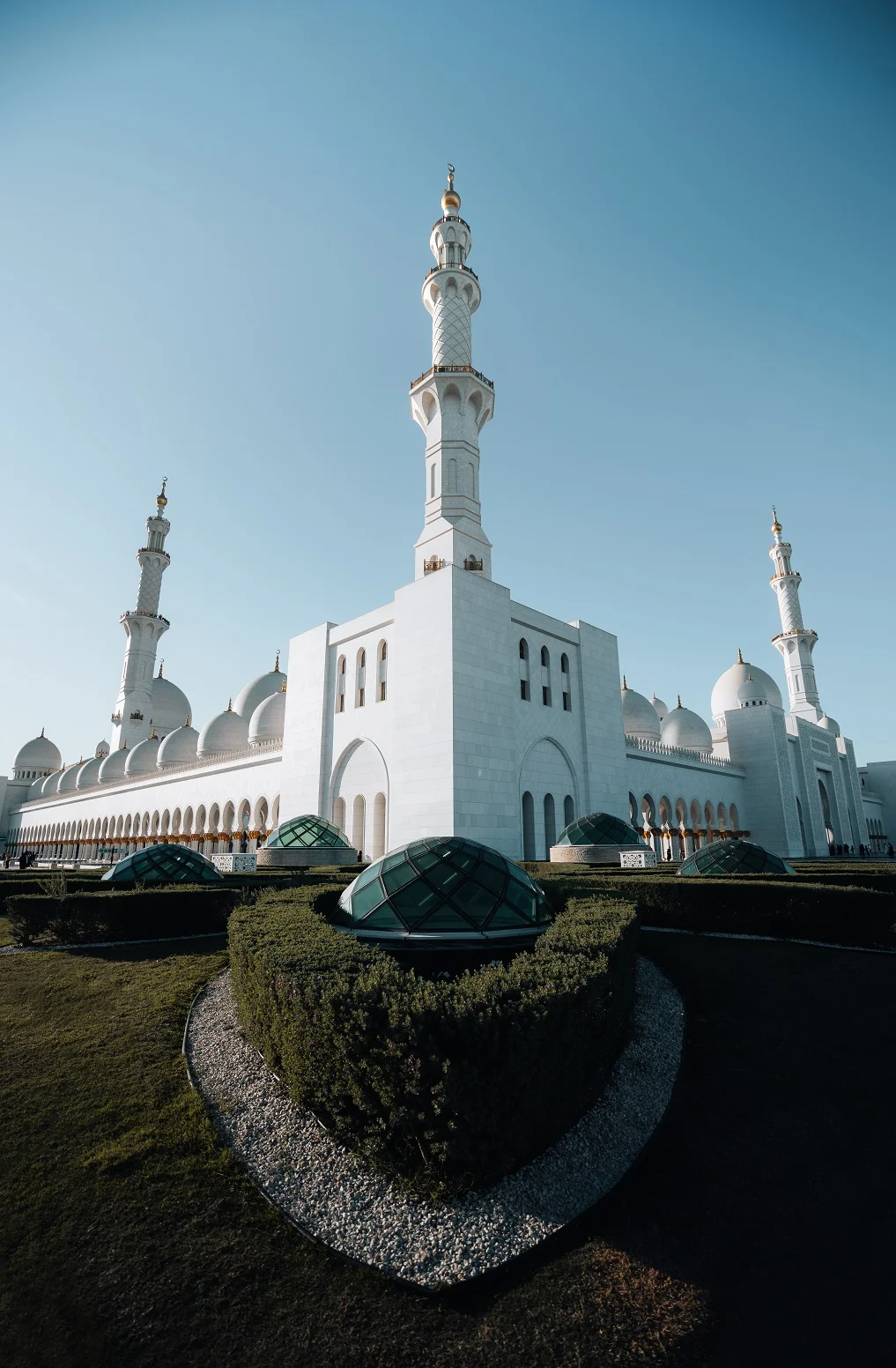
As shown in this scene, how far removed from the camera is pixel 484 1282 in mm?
3801

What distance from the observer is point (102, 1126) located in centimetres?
518

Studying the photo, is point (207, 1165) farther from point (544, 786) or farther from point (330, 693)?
point (330, 693)

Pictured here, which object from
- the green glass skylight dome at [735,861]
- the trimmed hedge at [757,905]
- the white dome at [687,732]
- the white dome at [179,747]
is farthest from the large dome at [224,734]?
the trimmed hedge at [757,905]

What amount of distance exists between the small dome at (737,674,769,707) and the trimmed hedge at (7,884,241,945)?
42.6 meters

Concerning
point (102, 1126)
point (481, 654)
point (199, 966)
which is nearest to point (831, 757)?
point (481, 654)

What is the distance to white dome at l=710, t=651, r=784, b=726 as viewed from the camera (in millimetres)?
47062

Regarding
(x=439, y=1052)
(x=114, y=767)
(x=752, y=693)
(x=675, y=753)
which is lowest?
(x=439, y=1052)

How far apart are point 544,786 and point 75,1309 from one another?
22713 millimetres

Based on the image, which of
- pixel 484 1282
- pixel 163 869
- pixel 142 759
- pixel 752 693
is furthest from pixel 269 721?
pixel 484 1282

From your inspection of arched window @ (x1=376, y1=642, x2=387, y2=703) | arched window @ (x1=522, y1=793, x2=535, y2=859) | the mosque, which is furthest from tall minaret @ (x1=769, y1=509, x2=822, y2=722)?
arched window @ (x1=376, y1=642, x2=387, y2=703)

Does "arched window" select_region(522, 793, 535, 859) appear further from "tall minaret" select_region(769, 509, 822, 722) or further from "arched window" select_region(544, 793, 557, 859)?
"tall minaret" select_region(769, 509, 822, 722)

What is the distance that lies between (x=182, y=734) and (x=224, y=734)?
22.9ft

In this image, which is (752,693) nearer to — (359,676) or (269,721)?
(359,676)

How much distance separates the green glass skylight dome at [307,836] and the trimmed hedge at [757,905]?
33.0 feet
